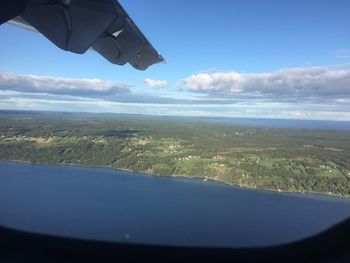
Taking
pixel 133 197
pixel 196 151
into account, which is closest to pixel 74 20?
pixel 133 197

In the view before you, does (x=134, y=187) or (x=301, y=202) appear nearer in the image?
(x=301, y=202)

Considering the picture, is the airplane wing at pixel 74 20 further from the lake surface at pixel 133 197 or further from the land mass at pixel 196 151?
the land mass at pixel 196 151

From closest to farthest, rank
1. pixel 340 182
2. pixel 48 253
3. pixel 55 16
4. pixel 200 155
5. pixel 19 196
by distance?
pixel 48 253, pixel 55 16, pixel 340 182, pixel 19 196, pixel 200 155

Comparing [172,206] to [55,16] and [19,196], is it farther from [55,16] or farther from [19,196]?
[55,16]

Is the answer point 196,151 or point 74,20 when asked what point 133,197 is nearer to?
point 196,151

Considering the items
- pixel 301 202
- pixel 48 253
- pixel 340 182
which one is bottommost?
pixel 301 202

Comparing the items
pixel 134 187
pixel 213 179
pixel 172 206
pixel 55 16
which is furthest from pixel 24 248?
pixel 134 187

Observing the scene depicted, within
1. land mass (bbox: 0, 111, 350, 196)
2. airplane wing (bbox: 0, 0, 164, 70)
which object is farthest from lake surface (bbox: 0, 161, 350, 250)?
airplane wing (bbox: 0, 0, 164, 70)

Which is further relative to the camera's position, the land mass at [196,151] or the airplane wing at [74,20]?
the land mass at [196,151]

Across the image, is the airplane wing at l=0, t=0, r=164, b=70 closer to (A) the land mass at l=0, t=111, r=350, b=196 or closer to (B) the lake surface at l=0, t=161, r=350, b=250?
(B) the lake surface at l=0, t=161, r=350, b=250

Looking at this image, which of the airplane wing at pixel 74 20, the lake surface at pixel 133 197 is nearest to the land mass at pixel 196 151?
the lake surface at pixel 133 197
